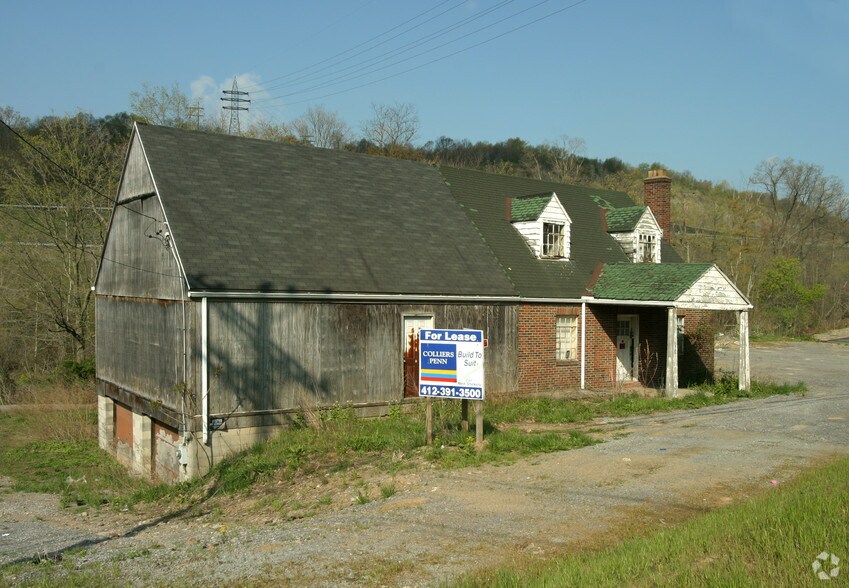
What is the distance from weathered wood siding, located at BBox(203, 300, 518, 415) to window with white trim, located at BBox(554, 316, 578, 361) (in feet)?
11.9

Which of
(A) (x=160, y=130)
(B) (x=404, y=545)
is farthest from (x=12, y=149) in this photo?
(B) (x=404, y=545)

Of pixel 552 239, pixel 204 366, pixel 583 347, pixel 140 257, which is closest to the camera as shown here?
pixel 204 366

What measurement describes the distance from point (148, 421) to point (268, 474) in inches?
249

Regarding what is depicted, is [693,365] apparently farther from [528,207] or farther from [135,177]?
[135,177]

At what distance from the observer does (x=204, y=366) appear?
15.5 metres

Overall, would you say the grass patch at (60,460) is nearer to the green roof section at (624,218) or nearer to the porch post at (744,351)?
the porch post at (744,351)

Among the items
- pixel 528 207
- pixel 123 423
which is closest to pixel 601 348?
pixel 528 207

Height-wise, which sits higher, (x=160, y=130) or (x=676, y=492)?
(x=160, y=130)

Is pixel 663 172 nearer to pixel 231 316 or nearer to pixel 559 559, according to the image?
pixel 231 316

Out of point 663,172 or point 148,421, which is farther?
point 663,172

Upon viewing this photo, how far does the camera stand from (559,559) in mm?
7609

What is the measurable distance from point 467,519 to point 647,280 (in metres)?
13.7

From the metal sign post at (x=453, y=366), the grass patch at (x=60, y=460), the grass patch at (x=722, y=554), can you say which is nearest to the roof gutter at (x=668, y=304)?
the metal sign post at (x=453, y=366)

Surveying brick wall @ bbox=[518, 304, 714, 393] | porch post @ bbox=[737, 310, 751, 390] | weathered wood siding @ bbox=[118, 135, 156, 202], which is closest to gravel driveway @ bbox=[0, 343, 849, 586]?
brick wall @ bbox=[518, 304, 714, 393]
